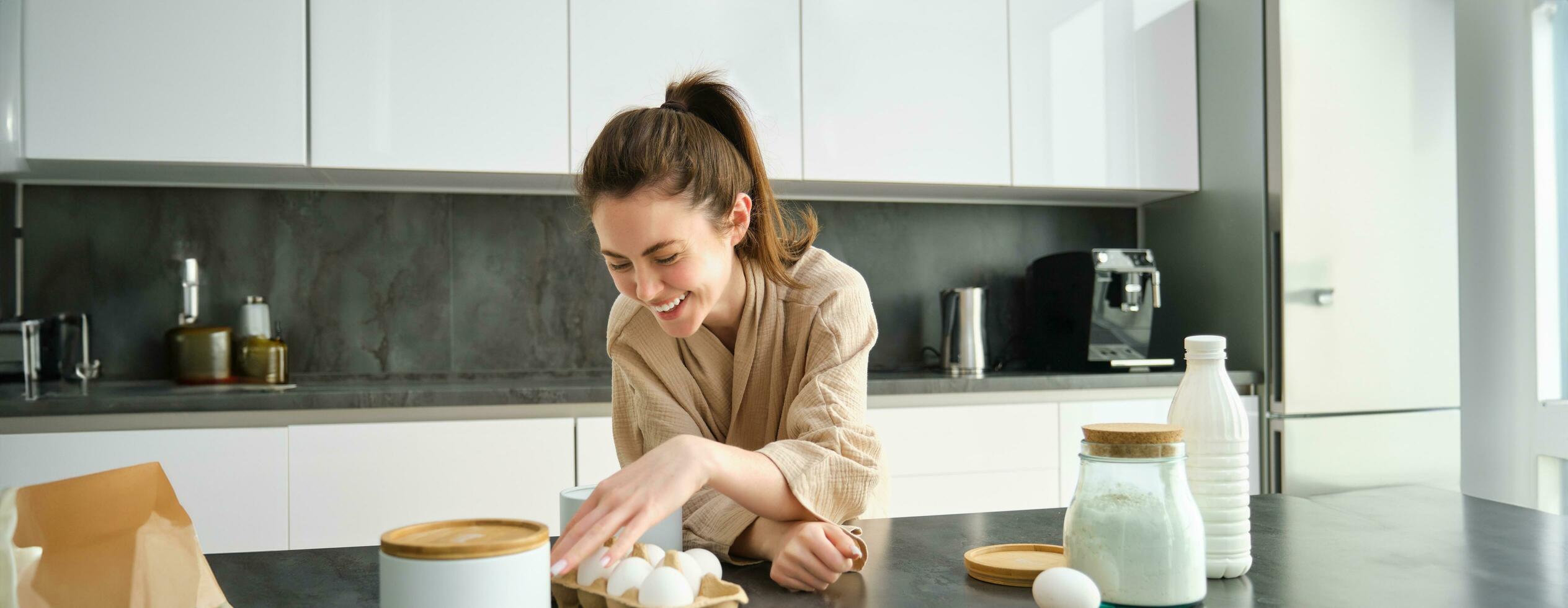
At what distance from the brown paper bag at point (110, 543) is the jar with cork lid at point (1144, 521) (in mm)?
655

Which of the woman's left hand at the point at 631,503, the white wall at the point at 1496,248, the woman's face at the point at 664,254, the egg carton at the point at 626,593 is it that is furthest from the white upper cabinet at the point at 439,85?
the white wall at the point at 1496,248

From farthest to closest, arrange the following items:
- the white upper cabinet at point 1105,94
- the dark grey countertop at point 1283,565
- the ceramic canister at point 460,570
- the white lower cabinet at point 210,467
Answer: the white upper cabinet at point 1105,94 → the white lower cabinet at point 210,467 → the dark grey countertop at point 1283,565 → the ceramic canister at point 460,570

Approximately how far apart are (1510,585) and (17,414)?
2464mm

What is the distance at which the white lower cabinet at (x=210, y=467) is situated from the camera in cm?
208

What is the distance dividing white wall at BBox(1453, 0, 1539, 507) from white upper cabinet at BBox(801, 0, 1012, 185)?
4.01ft

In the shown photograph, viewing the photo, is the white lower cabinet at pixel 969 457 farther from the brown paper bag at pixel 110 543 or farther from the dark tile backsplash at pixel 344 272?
the brown paper bag at pixel 110 543

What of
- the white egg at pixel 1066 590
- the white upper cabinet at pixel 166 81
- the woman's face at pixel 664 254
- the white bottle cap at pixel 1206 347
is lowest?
the white egg at pixel 1066 590

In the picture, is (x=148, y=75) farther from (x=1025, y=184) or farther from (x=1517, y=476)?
(x=1517, y=476)

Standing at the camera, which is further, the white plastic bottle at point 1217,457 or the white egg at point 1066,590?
the white plastic bottle at point 1217,457

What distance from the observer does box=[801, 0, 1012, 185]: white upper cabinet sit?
269cm

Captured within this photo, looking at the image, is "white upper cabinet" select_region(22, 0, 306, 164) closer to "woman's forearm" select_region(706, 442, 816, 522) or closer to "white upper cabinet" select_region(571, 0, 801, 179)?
"white upper cabinet" select_region(571, 0, 801, 179)

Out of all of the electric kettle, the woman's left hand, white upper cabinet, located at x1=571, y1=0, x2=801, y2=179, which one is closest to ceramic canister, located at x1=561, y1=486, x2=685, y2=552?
the woman's left hand

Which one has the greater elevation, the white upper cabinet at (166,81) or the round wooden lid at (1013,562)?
the white upper cabinet at (166,81)

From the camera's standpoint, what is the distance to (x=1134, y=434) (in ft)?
2.52
